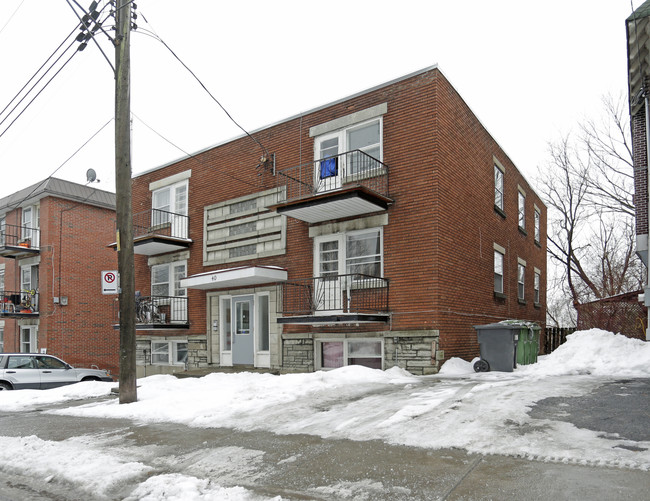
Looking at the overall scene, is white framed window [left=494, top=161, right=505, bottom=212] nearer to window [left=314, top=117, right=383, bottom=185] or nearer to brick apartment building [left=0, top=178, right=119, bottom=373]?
window [left=314, top=117, right=383, bottom=185]

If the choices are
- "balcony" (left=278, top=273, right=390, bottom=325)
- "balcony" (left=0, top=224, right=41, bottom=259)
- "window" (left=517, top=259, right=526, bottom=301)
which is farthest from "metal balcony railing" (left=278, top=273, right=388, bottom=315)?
"balcony" (left=0, top=224, right=41, bottom=259)

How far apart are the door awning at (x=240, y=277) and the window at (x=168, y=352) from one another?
11.4 ft

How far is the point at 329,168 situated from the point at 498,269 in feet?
21.9

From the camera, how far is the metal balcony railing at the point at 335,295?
13781mm

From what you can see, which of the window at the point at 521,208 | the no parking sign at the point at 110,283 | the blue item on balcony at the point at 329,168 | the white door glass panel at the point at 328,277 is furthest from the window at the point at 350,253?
the window at the point at 521,208

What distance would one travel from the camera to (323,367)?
1495 cm

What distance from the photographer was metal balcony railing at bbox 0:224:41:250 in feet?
81.1

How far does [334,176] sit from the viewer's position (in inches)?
583

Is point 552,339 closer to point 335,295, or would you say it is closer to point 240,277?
point 335,295

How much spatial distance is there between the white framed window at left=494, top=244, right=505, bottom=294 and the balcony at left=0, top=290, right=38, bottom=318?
63.1 feet

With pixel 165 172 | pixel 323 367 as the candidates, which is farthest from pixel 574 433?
pixel 165 172

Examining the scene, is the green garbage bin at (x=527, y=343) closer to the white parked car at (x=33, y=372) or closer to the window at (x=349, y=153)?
the window at (x=349, y=153)

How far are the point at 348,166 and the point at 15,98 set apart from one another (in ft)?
Result: 26.9

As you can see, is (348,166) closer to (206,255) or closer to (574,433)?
(206,255)
